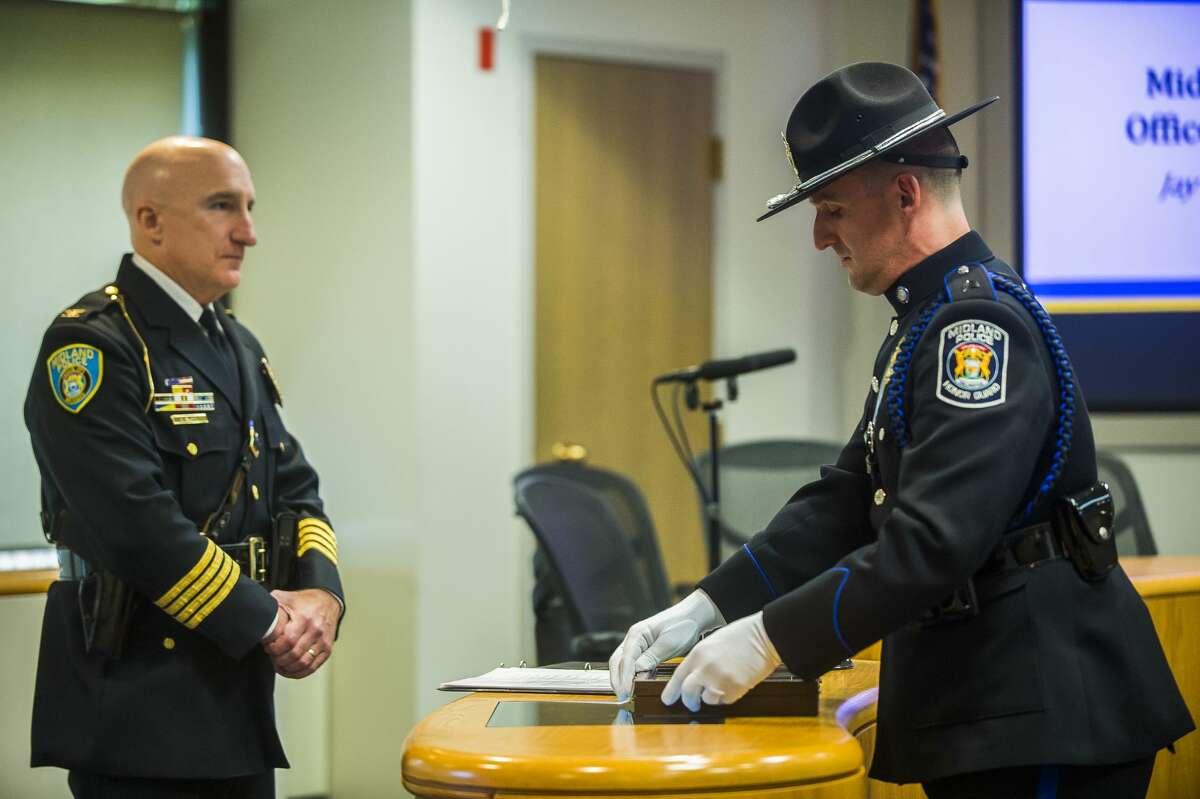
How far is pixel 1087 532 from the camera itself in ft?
4.46

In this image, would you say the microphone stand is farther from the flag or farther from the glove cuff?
the flag

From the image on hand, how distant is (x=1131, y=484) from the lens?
3.47 metres

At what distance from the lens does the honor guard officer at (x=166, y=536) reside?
6.37ft

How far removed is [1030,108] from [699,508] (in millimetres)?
1474

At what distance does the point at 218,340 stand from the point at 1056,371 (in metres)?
1.34

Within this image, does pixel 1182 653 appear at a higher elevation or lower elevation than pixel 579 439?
lower

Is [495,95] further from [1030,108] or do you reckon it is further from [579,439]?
[1030,108]

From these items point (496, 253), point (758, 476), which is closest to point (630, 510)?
point (758, 476)

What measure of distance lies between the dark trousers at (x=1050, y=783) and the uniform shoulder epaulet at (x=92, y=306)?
1.37m

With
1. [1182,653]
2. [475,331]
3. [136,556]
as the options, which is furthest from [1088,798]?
[475,331]

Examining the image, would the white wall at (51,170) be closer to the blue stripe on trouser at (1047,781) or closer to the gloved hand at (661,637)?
the gloved hand at (661,637)

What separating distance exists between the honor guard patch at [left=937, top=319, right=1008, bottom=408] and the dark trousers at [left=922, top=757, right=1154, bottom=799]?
353 millimetres

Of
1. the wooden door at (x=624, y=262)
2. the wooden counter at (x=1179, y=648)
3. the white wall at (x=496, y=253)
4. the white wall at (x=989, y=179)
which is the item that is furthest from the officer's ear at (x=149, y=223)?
the white wall at (x=989, y=179)

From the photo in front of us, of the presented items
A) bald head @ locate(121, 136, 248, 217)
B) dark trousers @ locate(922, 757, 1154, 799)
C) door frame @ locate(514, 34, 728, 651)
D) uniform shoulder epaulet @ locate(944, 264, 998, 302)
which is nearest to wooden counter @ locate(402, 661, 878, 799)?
dark trousers @ locate(922, 757, 1154, 799)
